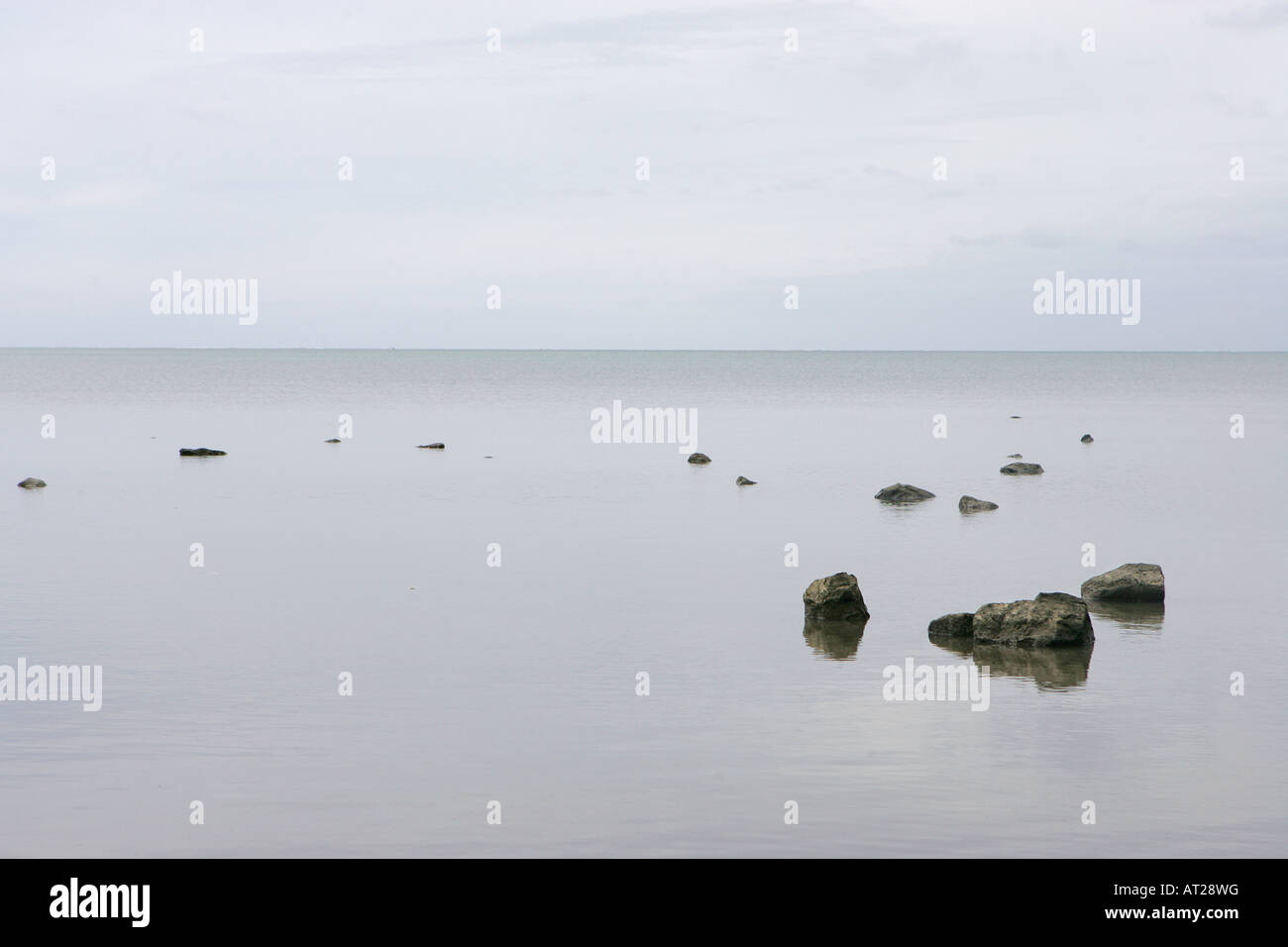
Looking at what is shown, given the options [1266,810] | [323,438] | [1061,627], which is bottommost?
[1266,810]

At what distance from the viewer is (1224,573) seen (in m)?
Answer: 32.8

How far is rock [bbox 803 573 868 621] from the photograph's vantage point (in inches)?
1021

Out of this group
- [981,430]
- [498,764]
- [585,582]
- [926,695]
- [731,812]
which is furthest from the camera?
[981,430]

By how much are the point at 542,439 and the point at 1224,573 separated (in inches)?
2050

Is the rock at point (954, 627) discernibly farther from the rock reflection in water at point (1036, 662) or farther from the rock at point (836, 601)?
the rock at point (836, 601)

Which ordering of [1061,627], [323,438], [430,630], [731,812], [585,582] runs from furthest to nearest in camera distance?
1. [323,438]
2. [585,582]
3. [430,630]
4. [1061,627]
5. [731,812]

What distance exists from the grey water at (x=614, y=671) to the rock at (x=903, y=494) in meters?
1.07

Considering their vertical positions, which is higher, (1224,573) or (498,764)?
(1224,573)

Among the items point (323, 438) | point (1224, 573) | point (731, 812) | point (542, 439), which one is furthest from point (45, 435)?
point (731, 812)

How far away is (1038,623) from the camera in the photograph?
23578 millimetres

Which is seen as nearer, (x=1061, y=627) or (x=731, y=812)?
(x=731, y=812)

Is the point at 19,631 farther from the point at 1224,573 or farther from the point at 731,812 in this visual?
the point at 1224,573

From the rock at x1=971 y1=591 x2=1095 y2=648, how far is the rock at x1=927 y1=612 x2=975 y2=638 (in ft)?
0.58

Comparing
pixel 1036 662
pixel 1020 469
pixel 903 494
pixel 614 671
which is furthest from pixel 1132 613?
pixel 1020 469
